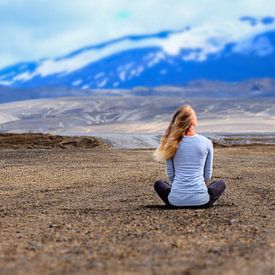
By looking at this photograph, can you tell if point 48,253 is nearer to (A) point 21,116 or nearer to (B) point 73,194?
(B) point 73,194

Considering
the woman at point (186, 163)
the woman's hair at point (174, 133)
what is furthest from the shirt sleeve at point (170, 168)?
the woman's hair at point (174, 133)

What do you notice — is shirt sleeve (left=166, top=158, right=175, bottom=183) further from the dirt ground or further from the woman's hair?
the dirt ground

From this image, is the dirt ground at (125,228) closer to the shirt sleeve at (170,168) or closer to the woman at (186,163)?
the woman at (186,163)

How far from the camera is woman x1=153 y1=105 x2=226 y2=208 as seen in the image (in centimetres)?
789

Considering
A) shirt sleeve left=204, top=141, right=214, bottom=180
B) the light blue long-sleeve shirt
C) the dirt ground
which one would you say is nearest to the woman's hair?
the light blue long-sleeve shirt

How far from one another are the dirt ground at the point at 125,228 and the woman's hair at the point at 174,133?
0.72 metres

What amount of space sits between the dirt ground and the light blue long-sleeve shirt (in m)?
0.20

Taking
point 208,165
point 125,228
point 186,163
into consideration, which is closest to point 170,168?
point 186,163

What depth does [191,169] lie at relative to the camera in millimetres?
7996

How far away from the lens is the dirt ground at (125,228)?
16.3 feet

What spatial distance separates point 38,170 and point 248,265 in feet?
36.2

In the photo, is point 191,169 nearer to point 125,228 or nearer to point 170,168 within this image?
point 170,168

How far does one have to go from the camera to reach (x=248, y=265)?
4820 mm

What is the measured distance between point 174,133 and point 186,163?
43cm
